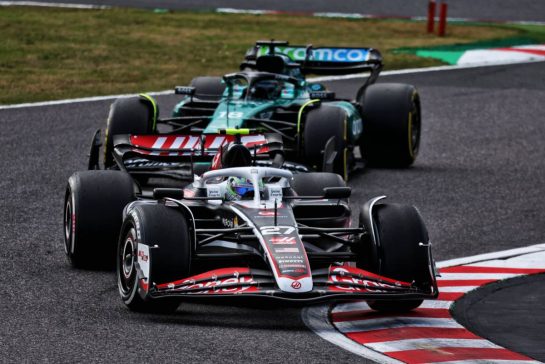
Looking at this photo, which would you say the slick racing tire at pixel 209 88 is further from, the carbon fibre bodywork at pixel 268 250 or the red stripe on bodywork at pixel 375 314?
the red stripe on bodywork at pixel 375 314

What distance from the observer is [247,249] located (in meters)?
9.27

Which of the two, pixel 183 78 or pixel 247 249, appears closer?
pixel 247 249

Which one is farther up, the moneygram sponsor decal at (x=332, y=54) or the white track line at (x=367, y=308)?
the moneygram sponsor decal at (x=332, y=54)

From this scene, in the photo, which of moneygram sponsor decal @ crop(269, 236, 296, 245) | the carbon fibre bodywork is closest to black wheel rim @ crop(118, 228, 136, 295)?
the carbon fibre bodywork

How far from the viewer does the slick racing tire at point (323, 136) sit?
46.6ft

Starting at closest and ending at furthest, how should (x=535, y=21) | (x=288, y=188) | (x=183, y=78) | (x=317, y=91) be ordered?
(x=288, y=188) → (x=317, y=91) → (x=183, y=78) → (x=535, y=21)

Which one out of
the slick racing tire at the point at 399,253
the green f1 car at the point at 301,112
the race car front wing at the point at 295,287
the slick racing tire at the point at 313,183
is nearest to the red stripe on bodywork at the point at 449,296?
the slick racing tire at the point at 399,253

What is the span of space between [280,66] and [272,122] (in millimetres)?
1443

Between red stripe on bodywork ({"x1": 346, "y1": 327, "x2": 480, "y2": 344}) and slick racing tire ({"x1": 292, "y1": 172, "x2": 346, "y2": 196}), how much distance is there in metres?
2.29

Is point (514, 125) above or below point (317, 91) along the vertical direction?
below

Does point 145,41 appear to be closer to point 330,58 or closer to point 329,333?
point 330,58

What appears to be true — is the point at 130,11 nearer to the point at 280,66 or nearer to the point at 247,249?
the point at 280,66

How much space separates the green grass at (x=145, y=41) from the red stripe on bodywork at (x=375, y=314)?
1190 cm

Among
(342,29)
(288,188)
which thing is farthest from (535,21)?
(288,188)
